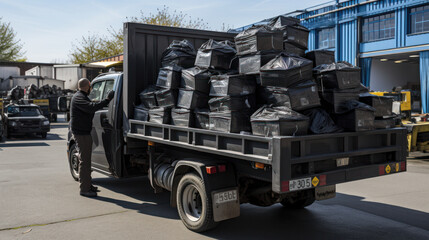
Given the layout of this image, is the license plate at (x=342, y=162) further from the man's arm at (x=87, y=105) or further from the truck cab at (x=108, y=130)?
the man's arm at (x=87, y=105)

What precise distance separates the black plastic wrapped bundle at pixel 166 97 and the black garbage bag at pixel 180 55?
635 mm

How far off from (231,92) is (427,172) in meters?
7.14

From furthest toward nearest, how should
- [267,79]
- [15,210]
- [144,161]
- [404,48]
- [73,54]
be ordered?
[73,54] → [404,48] → [144,161] → [15,210] → [267,79]

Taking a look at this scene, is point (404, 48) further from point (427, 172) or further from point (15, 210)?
point (15, 210)

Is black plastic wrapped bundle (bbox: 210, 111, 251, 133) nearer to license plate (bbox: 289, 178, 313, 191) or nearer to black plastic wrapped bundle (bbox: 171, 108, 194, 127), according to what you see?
black plastic wrapped bundle (bbox: 171, 108, 194, 127)

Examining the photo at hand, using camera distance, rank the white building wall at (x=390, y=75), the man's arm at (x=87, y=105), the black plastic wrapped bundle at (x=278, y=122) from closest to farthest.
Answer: the black plastic wrapped bundle at (x=278, y=122) → the man's arm at (x=87, y=105) → the white building wall at (x=390, y=75)

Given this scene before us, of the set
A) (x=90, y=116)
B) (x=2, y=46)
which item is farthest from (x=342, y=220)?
(x=2, y=46)

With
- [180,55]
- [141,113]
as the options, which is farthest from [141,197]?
[180,55]

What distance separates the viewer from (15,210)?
20.4 ft

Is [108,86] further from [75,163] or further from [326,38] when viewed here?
[326,38]

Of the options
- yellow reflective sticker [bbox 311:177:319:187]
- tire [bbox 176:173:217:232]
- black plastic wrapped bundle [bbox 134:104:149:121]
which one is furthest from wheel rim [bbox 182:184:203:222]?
yellow reflective sticker [bbox 311:177:319:187]

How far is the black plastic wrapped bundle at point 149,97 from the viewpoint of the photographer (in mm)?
6199

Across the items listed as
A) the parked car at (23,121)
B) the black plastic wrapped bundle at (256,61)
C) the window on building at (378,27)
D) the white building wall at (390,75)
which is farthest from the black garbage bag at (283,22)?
the white building wall at (390,75)

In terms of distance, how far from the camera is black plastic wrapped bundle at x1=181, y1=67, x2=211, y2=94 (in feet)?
18.0
